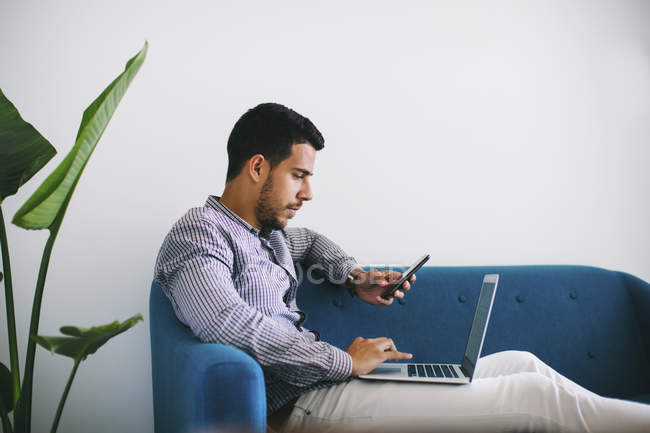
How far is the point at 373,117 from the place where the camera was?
1.83 meters

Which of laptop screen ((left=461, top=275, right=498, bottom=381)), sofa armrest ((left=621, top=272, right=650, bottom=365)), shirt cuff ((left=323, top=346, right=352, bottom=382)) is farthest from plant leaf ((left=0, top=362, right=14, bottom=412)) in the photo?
sofa armrest ((left=621, top=272, right=650, bottom=365))

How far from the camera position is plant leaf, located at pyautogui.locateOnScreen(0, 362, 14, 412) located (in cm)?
112

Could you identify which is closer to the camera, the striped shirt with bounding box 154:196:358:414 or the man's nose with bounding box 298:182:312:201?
the striped shirt with bounding box 154:196:358:414

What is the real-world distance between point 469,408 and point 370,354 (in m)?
0.26

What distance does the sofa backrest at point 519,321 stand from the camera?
1.58 meters

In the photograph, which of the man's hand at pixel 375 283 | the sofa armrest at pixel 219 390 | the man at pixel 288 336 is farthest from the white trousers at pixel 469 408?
the man's hand at pixel 375 283

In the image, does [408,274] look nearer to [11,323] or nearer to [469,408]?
[469,408]

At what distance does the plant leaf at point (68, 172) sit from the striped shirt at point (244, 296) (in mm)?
271

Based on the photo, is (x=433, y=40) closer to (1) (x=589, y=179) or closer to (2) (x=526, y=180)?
(2) (x=526, y=180)

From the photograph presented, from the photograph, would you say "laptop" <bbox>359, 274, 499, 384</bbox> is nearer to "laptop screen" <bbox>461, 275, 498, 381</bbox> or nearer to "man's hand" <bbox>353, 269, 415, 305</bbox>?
"laptop screen" <bbox>461, 275, 498, 381</bbox>

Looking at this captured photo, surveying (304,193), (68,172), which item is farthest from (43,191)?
(304,193)

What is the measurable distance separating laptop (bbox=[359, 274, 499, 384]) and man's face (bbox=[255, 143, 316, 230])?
1.58 ft

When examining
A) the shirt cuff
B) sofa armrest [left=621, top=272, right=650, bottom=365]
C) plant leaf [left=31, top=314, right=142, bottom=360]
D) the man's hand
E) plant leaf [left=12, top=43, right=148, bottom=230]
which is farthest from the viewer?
sofa armrest [left=621, top=272, right=650, bottom=365]

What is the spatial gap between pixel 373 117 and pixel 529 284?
85 centimetres
